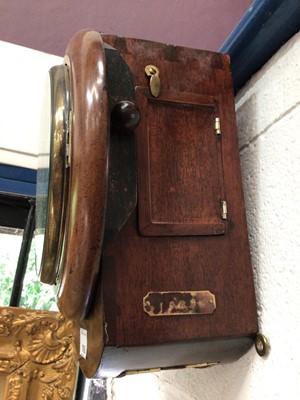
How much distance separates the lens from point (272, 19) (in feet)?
2.13

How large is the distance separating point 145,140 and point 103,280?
8.7 inches

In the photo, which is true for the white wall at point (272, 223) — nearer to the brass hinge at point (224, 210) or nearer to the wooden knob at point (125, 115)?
the brass hinge at point (224, 210)

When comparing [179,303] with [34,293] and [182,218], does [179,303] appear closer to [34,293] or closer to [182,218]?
[182,218]

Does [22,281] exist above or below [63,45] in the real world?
below

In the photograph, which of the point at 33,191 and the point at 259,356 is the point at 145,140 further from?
the point at 33,191

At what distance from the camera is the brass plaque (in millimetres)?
563

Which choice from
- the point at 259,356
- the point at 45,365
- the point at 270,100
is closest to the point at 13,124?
the point at 45,365

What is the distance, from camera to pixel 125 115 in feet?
1.74

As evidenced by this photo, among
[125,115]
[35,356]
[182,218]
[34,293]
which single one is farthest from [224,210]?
[34,293]

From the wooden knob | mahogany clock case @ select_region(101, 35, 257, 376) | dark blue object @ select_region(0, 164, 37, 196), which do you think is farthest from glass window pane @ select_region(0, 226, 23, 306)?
the wooden knob

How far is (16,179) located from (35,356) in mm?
607

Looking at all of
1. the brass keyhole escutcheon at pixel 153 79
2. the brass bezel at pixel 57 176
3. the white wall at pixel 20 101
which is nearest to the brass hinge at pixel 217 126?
the brass keyhole escutcheon at pixel 153 79

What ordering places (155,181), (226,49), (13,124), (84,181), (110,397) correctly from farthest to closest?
(13,124)
(110,397)
(226,49)
(155,181)
(84,181)

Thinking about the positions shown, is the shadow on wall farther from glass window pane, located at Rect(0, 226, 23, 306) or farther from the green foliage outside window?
glass window pane, located at Rect(0, 226, 23, 306)
